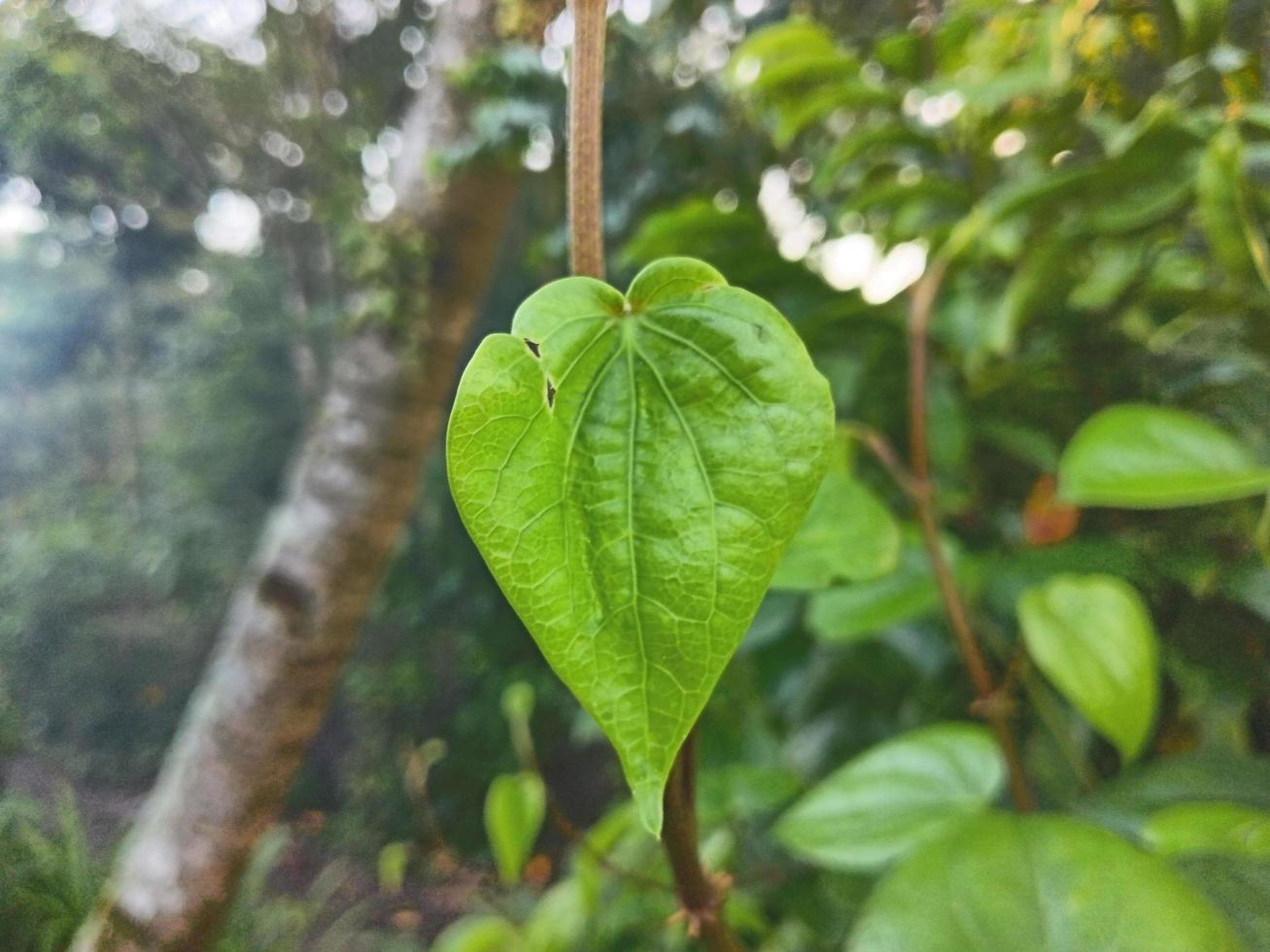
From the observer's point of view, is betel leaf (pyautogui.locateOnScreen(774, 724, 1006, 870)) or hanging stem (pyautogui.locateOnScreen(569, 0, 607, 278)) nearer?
hanging stem (pyautogui.locateOnScreen(569, 0, 607, 278))

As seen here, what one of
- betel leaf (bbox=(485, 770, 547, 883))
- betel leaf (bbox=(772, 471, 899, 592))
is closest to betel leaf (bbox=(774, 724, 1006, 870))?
betel leaf (bbox=(772, 471, 899, 592))

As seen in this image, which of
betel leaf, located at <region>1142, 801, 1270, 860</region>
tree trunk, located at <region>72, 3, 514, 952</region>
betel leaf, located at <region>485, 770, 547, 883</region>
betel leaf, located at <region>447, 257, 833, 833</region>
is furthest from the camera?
betel leaf, located at <region>485, 770, 547, 883</region>

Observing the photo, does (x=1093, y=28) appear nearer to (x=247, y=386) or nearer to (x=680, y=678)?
(x=680, y=678)

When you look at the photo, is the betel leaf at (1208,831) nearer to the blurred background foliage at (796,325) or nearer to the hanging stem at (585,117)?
the blurred background foliage at (796,325)

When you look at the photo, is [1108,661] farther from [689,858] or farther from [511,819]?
[511,819]

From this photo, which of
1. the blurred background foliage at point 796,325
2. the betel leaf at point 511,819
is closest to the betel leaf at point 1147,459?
the blurred background foliage at point 796,325

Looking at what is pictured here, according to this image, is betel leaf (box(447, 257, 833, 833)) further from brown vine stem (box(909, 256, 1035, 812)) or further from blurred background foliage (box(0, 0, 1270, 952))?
brown vine stem (box(909, 256, 1035, 812))

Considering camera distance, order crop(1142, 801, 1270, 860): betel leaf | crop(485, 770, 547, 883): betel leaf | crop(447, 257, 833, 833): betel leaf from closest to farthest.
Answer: crop(447, 257, 833, 833): betel leaf, crop(1142, 801, 1270, 860): betel leaf, crop(485, 770, 547, 883): betel leaf
